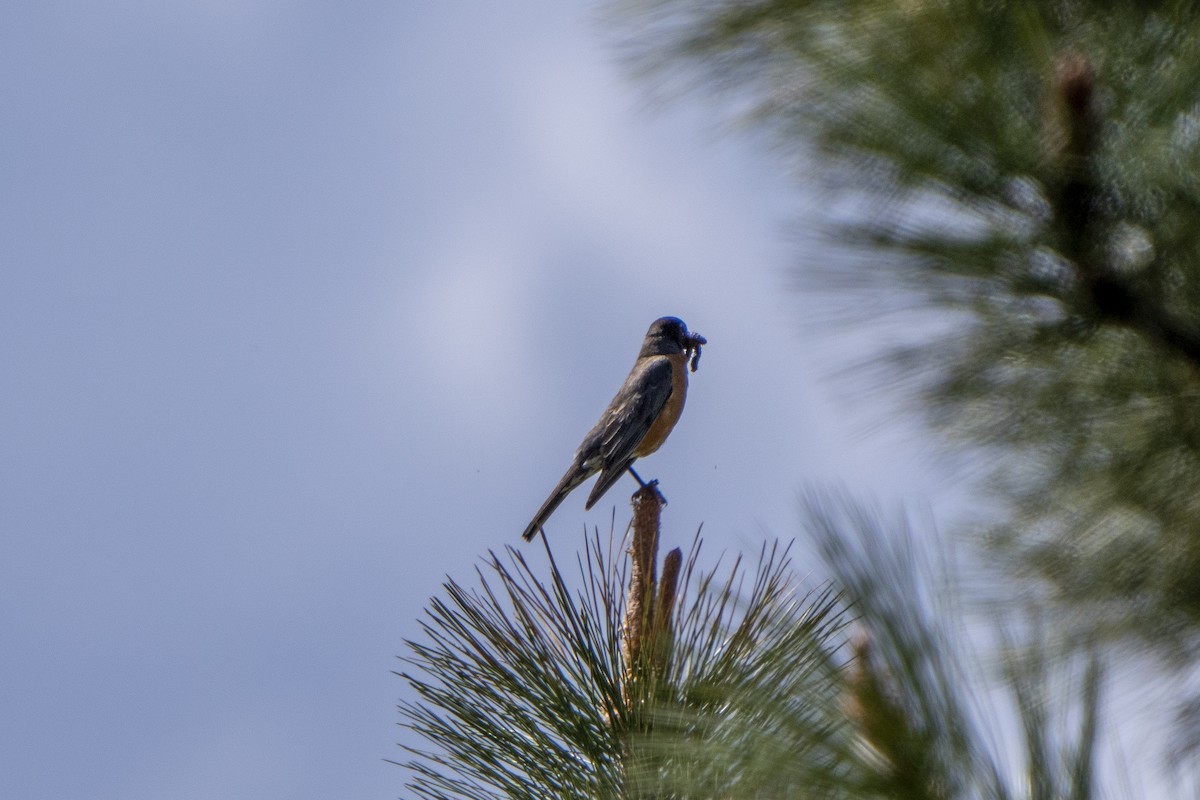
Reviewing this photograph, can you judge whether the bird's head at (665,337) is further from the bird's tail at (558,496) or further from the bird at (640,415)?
the bird's tail at (558,496)

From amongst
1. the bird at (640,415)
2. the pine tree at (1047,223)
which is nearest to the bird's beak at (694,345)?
the bird at (640,415)

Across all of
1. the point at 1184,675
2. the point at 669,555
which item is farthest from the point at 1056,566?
the point at 669,555

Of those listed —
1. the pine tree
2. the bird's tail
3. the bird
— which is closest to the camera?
the pine tree

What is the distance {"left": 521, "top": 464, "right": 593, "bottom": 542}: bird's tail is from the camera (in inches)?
233

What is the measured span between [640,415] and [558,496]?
132 cm

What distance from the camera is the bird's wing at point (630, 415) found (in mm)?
6840

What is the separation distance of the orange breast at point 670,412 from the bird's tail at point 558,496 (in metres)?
0.55

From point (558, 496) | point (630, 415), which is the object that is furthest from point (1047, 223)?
point (630, 415)

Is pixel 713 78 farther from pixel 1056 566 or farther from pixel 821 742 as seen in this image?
pixel 821 742

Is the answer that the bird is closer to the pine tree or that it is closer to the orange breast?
the orange breast

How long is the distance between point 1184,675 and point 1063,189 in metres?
1.19

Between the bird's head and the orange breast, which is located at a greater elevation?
the bird's head

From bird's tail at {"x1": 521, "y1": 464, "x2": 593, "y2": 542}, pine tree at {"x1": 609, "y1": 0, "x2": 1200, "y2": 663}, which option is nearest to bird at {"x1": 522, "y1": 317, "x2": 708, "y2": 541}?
bird's tail at {"x1": 521, "y1": 464, "x2": 593, "y2": 542}

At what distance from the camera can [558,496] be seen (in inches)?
243
